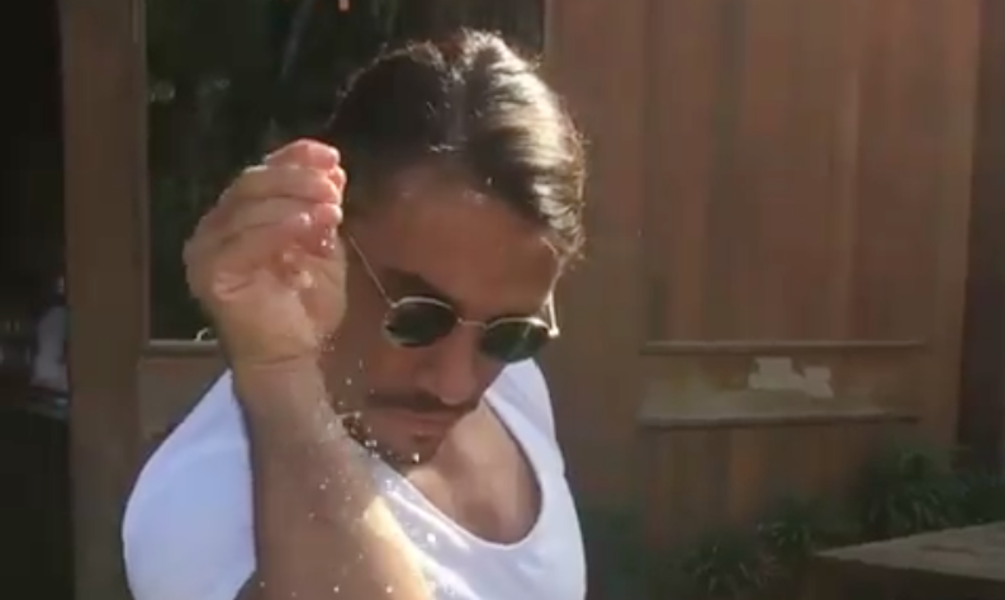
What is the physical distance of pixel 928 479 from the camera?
187 inches

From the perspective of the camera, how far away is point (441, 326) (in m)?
1.17

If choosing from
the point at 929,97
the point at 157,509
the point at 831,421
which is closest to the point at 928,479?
the point at 831,421

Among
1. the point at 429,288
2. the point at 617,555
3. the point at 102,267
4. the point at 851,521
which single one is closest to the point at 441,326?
the point at 429,288

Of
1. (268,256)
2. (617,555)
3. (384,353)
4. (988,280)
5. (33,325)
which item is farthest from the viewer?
(988,280)

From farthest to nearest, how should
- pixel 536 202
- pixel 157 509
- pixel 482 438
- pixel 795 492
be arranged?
pixel 795 492 < pixel 482 438 < pixel 536 202 < pixel 157 509

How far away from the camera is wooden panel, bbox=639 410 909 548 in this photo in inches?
175

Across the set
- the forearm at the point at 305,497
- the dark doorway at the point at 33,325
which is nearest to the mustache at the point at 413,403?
the forearm at the point at 305,497

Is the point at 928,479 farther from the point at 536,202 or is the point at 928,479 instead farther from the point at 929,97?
the point at 536,202

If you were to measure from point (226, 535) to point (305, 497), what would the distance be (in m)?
0.13

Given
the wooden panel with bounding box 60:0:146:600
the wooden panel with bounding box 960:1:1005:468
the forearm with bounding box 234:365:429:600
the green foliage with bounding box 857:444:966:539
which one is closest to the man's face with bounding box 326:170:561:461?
the forearm with bounding box 234:365:429:600

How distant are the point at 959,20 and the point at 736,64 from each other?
0.74 metres

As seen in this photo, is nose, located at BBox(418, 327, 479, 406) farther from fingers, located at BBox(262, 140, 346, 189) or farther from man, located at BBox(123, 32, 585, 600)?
fingers, located at BBox(262, 140, 346, 189)

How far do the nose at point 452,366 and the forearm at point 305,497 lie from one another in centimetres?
22

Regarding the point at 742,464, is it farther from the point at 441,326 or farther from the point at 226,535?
the point at 226,535
